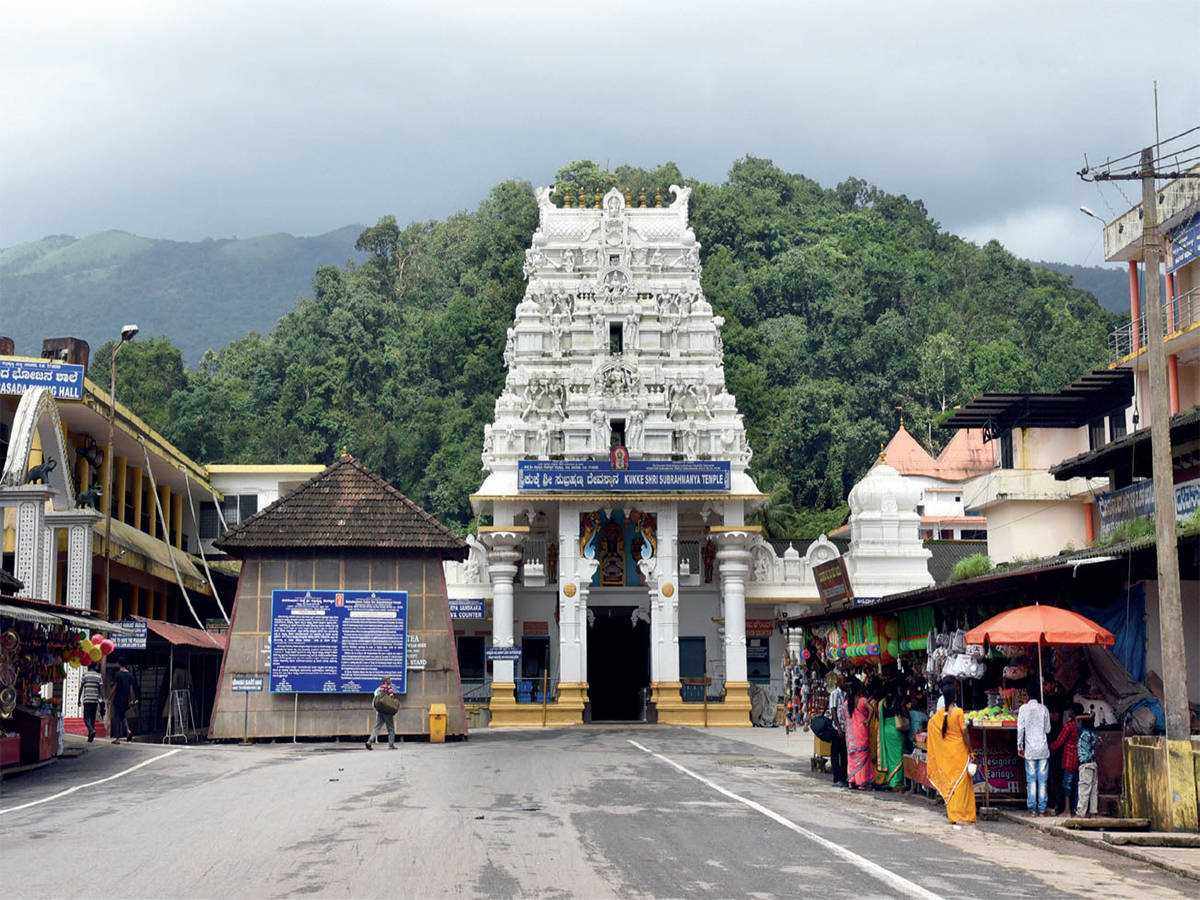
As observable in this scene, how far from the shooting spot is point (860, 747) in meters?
24.6

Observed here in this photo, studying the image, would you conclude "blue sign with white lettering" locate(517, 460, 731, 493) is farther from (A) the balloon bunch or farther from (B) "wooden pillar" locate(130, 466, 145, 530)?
(A) the balloon bunch

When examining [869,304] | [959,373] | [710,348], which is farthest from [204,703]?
[869,304]

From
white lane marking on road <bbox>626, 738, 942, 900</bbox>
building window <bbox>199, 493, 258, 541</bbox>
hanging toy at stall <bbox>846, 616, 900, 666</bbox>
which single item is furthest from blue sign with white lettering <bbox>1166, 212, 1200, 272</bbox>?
building window <bbox>199, 493, 258, 541</bbox>

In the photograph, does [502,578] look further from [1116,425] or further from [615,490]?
[1116,425]

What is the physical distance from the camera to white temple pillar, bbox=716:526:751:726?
49500 mm

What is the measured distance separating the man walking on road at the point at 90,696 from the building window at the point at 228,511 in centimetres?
2636

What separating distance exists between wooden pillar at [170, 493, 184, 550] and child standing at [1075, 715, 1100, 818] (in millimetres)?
43669

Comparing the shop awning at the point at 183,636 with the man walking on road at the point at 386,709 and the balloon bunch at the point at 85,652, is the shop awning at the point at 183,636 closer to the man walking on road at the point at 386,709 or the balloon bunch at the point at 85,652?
the balloon bunch at the point at 85,652

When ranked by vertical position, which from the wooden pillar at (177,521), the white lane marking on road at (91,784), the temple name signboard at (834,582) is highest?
the wooden pillar at (177,521)

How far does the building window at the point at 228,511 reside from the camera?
61906 millimetres

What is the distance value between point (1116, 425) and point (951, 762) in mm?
27126

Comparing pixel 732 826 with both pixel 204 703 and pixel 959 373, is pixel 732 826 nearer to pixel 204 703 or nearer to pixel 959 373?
pixel 204 703

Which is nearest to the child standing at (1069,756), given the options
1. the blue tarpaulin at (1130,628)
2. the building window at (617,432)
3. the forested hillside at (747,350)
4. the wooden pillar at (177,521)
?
the blue tarpaulin at (1130,628)

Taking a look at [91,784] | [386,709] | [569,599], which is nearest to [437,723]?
[386,709]
